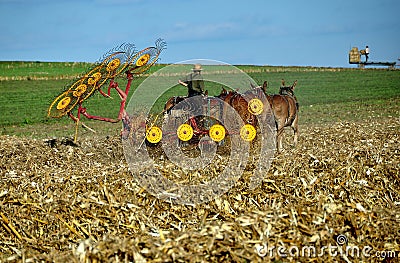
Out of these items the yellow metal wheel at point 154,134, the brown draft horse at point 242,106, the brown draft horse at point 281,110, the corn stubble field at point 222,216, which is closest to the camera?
the corn stubble field at point 222,216

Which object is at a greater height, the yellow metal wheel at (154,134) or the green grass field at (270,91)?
the green grass field at (270,91)

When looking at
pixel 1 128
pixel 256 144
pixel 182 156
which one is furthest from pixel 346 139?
pixel 1 128

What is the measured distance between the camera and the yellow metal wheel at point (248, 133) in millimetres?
11062

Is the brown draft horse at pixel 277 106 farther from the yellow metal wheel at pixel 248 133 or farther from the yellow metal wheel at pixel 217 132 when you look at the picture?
the yellow metal wheel at pixel 217 132

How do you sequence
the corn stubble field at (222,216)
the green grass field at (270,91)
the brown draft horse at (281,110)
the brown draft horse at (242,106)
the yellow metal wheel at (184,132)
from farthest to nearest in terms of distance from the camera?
the green grass field at (270,91) → the brown draft horse at (281,110) → the brown draft horse at (242,106) → the yellow metal wheel at (184,132) → the corn stubble field at (222,216)

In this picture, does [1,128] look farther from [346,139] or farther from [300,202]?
[300,202]

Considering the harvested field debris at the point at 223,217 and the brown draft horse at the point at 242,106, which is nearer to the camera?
the harvested field debris at the point at 223,217

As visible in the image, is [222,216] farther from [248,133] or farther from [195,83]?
[195,83]

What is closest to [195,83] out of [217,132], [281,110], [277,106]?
[217,132]

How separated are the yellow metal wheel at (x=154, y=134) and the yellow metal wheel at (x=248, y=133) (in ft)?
5.12

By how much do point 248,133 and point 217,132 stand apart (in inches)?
23.2

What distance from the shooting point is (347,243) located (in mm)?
5695

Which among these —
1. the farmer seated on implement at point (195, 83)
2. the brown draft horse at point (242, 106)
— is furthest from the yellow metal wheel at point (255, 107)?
the farmer seated on implement at point (195, 83)

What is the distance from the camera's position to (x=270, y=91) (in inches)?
1380
